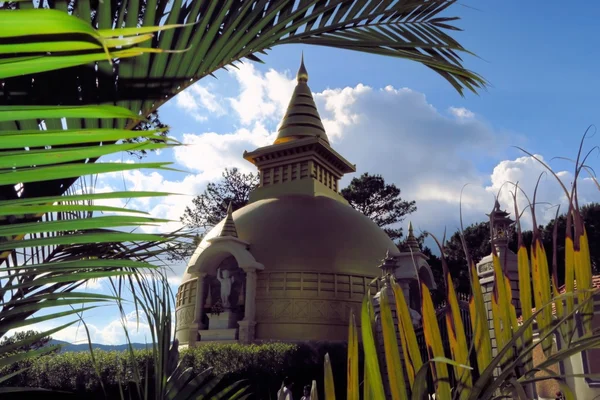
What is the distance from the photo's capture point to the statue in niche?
1795cm

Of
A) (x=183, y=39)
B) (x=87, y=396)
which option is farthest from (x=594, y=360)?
(x=87, y=396)

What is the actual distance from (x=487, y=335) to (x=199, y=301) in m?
18.1

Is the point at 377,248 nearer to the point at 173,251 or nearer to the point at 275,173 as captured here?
the point at 275,173

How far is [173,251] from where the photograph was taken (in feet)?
8.84

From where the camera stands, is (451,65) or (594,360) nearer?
(451,65)

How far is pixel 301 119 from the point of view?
24297 millimetres

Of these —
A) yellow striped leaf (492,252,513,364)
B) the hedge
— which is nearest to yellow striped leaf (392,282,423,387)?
yellow striped leaf (492,252,513,364)

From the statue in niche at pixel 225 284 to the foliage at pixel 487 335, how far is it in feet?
56.2

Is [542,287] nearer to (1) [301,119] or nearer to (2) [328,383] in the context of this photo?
(2) [328,383]

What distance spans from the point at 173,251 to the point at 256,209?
17.8 m

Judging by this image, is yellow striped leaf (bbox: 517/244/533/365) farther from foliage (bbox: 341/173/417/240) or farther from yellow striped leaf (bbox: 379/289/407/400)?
foliage (bbox: 341/173/417/240)

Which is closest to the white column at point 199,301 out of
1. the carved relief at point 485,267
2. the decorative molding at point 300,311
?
the decorative molding at point 300,311

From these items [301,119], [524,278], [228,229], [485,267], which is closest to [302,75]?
[301,119]

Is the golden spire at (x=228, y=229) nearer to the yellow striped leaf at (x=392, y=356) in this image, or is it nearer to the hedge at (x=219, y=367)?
the hedge at (x=219, y=367)
